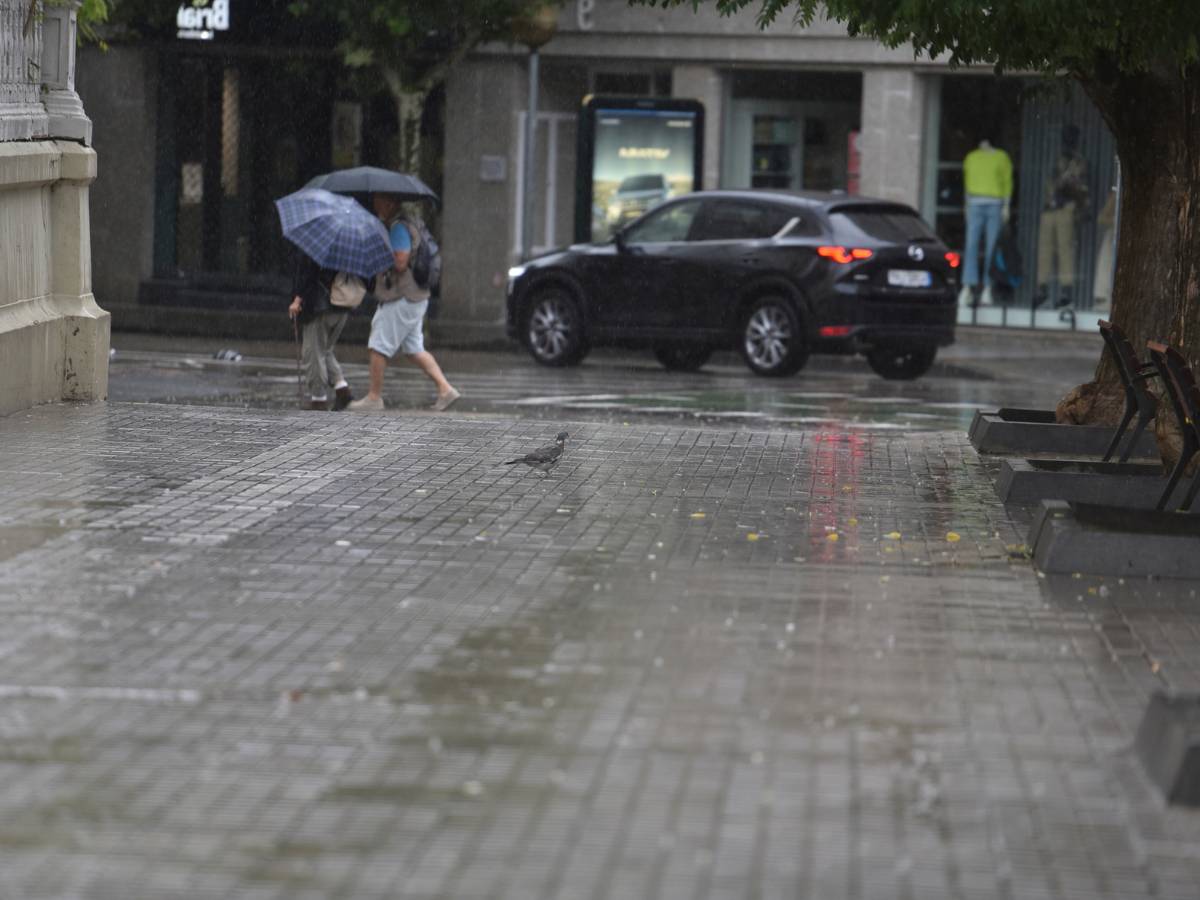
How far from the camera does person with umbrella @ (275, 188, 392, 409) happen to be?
15.4m

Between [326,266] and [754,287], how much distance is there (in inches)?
274

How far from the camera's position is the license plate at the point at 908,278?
21.2 m

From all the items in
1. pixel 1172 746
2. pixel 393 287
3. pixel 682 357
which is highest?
pixel 393 287

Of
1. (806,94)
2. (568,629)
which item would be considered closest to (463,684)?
(568,629)

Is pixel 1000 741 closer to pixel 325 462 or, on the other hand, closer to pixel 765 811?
pixel 765 811

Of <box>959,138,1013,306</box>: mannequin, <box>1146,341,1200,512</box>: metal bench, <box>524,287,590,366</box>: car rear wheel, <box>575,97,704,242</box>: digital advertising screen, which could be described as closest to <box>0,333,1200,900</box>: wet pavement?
<box>1146,341,1200,512</box>: metal bench

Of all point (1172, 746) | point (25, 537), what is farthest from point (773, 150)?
point (1172, 746)

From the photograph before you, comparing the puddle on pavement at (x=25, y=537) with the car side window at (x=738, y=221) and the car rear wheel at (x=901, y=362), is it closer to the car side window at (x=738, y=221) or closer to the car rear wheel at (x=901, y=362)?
the car side window at (x=738, y=221)

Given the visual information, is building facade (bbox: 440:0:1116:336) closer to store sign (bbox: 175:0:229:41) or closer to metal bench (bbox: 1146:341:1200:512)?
store sign (bbox: 175:0:229:41)

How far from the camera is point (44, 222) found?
46.6 ft

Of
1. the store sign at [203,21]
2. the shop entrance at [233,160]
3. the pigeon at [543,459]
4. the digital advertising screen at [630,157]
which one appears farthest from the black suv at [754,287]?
the pigeon at [543,459]

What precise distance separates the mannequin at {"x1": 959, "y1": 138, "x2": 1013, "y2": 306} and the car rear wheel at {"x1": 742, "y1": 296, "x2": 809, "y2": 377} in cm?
744

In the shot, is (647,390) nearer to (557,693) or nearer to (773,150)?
(773,150)

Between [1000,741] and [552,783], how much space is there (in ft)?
4.22
